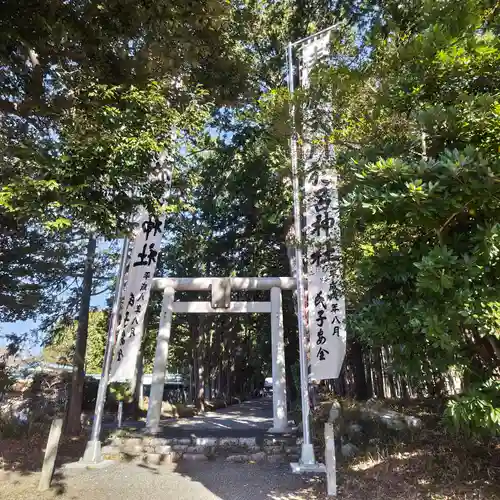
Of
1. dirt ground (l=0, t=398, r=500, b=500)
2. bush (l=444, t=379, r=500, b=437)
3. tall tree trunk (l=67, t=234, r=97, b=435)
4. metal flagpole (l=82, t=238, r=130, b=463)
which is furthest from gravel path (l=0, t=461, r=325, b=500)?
tall tree trunk (l=67, t=234, r=97, b=435)

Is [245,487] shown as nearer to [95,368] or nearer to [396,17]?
[396,17]

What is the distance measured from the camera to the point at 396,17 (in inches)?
213

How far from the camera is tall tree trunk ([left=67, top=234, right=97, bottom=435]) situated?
995 cm

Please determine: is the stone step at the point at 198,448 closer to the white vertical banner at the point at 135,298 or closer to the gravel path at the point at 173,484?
the gravel path at the point at 173,484

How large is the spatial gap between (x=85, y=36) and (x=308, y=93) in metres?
2.95

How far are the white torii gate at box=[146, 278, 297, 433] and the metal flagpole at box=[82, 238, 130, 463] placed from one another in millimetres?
1917

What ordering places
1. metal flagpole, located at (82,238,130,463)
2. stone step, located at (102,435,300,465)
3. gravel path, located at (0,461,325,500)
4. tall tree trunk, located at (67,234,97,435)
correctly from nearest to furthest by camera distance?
gravel path, located at (0,461,325,500), metal flagpole, located at (82,238,130,463), stone step, located at (102,435,300,465), tall tree trunk, located at (67,234,97,435)

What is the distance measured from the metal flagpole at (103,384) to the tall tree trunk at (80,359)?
2.46 meters

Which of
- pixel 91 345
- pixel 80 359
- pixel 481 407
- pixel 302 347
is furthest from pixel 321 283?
pixel 91 345

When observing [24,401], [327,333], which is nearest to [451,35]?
[327,333]

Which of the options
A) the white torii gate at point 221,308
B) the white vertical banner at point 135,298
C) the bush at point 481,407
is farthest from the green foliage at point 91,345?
the bush at point 481,407

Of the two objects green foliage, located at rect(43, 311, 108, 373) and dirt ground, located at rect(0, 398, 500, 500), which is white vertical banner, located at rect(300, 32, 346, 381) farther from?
green foliage, located at rect(43, 311, 108, 373)

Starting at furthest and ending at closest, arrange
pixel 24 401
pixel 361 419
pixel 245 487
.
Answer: pixel 24 401 < pixel 361 419 < pixel 245 487

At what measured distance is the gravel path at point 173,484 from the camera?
5277 millimetres
